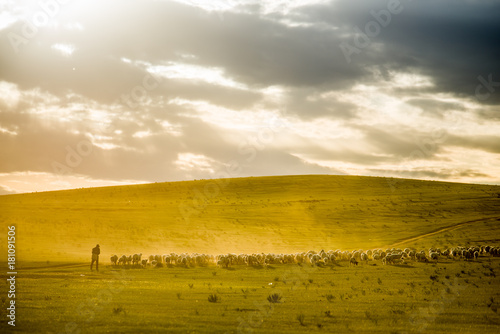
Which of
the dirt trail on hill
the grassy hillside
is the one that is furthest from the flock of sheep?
the dirt trail on hill

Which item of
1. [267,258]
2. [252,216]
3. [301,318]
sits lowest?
[301,318]

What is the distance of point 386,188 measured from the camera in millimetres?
89438

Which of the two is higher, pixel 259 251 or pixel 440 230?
pixel 440 230

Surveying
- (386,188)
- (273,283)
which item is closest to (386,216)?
(386,188)

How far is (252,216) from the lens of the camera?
231ft

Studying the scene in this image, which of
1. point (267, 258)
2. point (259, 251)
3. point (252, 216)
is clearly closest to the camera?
point (267, 258)

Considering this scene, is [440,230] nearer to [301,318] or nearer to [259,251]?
[259,251]

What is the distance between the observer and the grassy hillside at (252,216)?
5528cm

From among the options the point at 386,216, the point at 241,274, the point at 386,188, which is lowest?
the point at 241,274

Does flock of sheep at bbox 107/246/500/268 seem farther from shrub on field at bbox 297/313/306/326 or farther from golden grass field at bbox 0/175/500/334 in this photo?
shrub on field at bbox 297/313/306/326

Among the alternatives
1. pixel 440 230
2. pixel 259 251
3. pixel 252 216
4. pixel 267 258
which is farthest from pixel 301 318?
pixel 252 216

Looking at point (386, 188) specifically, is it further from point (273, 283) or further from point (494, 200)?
point (273, 283)

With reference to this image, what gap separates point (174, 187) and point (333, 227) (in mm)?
40994

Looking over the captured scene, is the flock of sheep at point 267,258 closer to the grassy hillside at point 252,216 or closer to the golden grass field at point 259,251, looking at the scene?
the golden grass field at point 259,251
